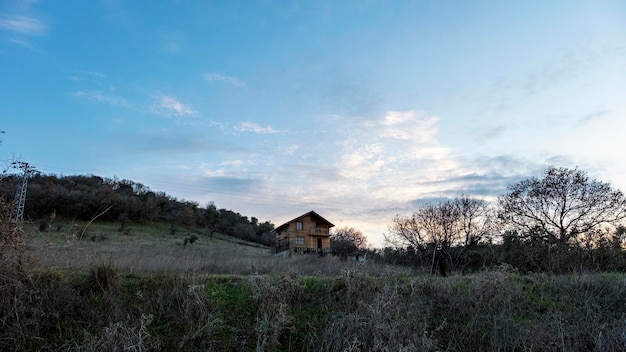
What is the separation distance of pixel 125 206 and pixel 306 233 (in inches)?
1004

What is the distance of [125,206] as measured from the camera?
55469 mm

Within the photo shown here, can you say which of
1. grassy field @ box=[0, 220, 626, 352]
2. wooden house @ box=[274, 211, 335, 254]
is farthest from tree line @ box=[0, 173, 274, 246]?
grassy field @ box=[0, 220, 626, 352]

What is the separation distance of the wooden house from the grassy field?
41454 millimetres

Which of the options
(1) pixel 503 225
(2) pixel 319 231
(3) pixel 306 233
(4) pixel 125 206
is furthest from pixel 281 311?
(4) pixel 125 206

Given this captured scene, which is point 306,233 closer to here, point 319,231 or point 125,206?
point 319,231

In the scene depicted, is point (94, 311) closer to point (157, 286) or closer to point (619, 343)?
point (157, 286)

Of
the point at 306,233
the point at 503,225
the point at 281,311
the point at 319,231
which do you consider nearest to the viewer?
the point at 281,311

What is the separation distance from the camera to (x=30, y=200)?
3788 cm

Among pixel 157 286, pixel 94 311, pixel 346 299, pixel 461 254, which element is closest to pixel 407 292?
pixel 346 299

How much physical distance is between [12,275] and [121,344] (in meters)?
2.63

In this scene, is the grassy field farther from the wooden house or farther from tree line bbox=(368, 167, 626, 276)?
the wooden house

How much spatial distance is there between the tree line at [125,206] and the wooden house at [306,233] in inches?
574

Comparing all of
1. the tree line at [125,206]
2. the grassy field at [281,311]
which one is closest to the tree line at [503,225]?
the grassy field at [281,311]

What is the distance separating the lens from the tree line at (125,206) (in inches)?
1613
